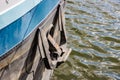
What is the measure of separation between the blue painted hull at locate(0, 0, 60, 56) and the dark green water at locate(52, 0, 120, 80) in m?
2.80

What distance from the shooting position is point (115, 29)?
1001 centimetres

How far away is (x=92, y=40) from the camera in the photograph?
29.1 ft

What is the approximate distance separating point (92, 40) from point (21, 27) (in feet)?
18.5

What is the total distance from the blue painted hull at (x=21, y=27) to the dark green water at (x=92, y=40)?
280 centimetres

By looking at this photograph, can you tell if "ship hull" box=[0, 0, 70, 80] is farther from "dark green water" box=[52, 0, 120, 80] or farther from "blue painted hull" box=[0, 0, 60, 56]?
"dark green water" box=[52, 0, 120, 80]

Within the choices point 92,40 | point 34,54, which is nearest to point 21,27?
point 34,54

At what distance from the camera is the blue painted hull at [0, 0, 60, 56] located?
3.09m

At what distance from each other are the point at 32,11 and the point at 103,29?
253 inches

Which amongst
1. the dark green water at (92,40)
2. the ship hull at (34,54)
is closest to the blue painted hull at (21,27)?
the ship hull at (34,54)

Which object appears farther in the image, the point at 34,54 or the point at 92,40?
the point at 92,40

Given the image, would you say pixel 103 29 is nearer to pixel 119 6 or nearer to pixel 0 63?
pixel 119 6

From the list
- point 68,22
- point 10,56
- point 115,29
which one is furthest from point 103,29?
point 10,56

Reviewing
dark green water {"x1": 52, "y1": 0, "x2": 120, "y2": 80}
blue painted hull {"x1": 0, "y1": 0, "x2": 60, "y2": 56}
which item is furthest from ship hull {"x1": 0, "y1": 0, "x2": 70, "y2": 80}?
dark green water {"x1": 52, "y1": 0, "x2": 120, "y2": 80}

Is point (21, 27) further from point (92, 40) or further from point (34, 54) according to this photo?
point (92, 40)
